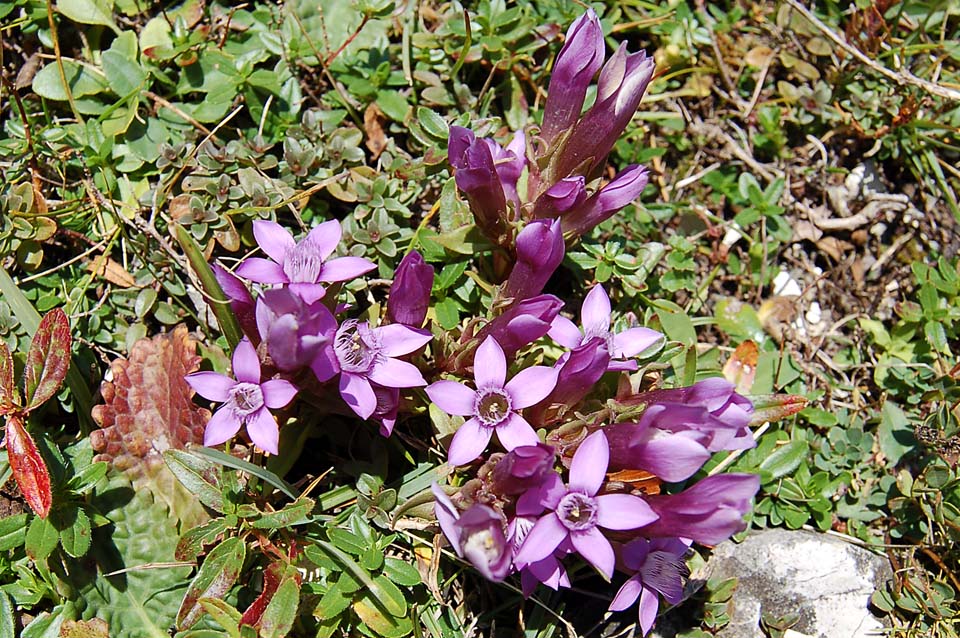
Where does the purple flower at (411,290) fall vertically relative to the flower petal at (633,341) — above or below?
above

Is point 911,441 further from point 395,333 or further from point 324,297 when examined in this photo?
point 324,297

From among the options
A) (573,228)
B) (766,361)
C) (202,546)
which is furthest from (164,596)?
(766,361)

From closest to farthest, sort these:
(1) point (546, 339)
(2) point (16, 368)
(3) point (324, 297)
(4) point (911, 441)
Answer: (3) point (324, 297) → (2) point (16, 368) → (1) point (546, 339) → (4) point (911, 441)

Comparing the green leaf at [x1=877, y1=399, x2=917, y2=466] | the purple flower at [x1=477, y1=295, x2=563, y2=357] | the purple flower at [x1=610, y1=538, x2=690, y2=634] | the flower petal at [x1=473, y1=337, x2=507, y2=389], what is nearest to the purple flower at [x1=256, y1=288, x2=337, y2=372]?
the flower petal at [x1=473, y1=337, x2=507, y2=389]

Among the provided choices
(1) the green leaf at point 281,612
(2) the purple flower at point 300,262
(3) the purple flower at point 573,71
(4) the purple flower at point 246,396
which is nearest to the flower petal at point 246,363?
(4) the purple flower at point 246,396

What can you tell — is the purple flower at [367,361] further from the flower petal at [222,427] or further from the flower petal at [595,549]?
the flower petal at [595,549]

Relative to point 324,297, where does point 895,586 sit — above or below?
below

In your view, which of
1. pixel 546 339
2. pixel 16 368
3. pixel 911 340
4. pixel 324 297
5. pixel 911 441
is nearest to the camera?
pixel 324 297
